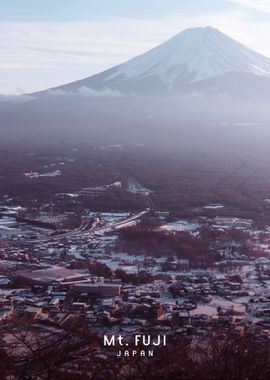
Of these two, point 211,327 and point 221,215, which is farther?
point 221,215

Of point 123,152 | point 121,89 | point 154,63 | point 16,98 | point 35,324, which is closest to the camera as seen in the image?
point 35,324

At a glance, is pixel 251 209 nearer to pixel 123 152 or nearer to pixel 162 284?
pixel 162 284

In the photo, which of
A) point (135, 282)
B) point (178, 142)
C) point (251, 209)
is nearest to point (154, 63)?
point (178, 142)

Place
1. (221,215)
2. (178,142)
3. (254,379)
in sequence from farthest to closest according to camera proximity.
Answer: (178,142), (221,215), (254,379)

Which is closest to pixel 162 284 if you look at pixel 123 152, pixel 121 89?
pixel 123 152

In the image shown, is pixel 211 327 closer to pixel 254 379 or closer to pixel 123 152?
pixel 254 379

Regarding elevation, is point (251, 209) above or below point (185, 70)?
below
